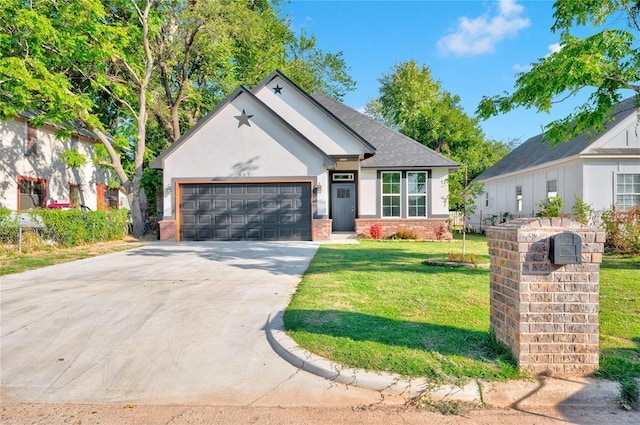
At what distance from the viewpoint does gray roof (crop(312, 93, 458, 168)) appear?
17.1 metres

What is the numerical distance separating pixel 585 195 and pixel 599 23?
26.2 ft

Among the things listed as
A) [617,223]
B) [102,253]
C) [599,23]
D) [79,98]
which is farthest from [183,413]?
[79,98]

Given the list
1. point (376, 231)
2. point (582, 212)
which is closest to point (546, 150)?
point (582, 212)

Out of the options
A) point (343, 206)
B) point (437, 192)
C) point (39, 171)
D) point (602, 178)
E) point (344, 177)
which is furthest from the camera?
point (39, 171)

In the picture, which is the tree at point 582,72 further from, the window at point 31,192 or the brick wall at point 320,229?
the window at point 31,192

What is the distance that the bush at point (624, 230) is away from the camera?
1117 centimetres

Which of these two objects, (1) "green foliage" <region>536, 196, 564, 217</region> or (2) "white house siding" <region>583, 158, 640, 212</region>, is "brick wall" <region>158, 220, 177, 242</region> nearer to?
(1) "green foliage" <region>536, 196, 564, 217</region>

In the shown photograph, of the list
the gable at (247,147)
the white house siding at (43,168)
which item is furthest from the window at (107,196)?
the gable at (247,147)

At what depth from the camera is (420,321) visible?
455 cm

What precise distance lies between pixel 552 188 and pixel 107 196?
89.2 feet

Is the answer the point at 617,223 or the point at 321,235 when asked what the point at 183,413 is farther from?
the point at 617,223

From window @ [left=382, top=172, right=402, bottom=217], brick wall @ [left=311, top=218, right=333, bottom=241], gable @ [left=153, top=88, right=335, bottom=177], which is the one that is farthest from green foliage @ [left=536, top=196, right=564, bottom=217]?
gable @ [left=153, top=88, right=335, bottom=177]

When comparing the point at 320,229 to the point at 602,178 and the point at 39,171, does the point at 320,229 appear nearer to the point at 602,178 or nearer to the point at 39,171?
the point at 602,178

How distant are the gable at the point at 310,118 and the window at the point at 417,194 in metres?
2.49
